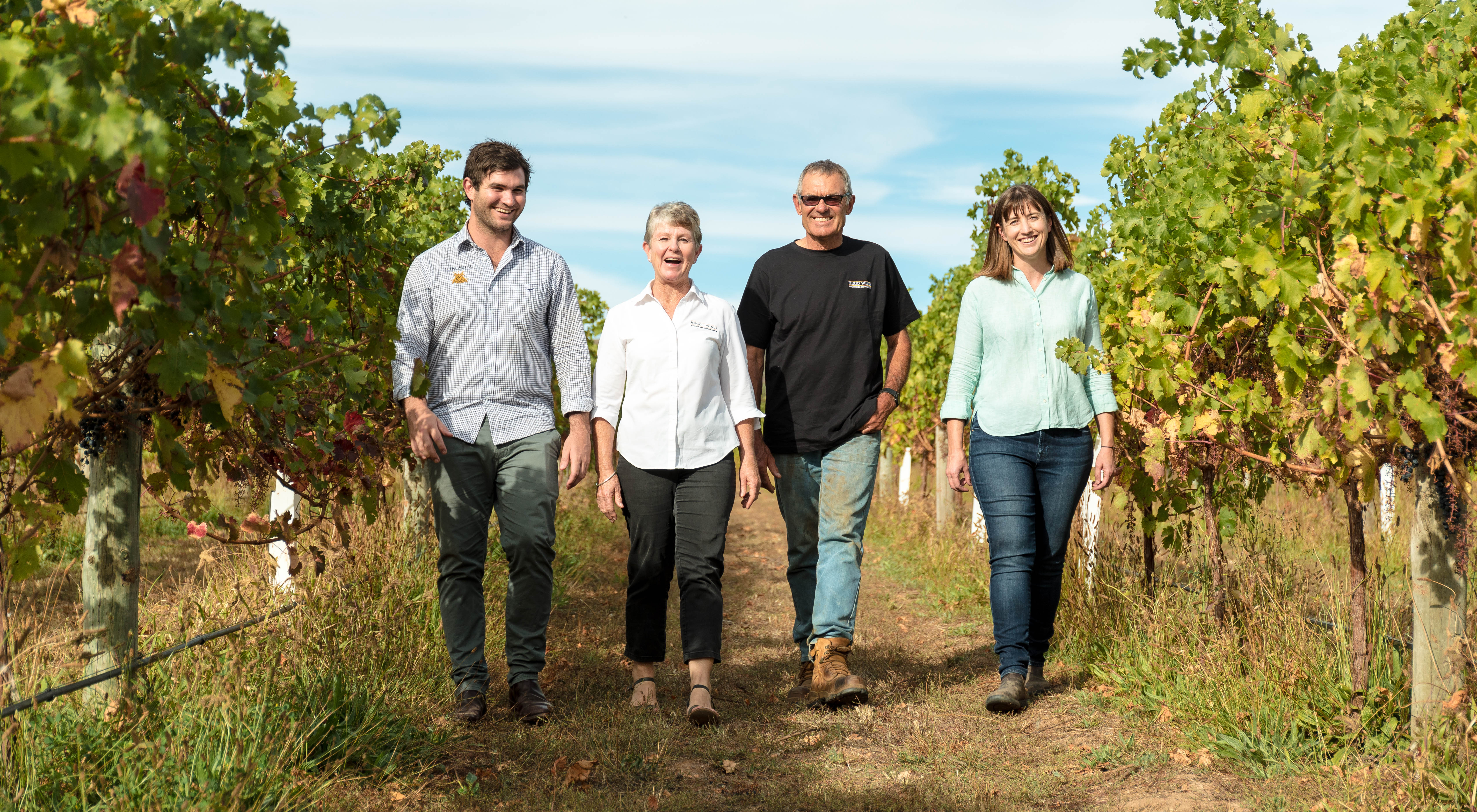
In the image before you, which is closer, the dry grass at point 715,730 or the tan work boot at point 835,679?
the dry grass at point 715,730

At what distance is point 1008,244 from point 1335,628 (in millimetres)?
1905

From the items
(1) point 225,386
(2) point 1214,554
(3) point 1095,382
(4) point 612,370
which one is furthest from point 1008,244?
(1) point 225,386

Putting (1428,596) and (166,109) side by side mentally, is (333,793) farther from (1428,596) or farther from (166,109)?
(1428,596)

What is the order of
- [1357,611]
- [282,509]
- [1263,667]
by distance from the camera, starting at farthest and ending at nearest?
1. [282,509]
2. [1263,667]
3. [1357,611]

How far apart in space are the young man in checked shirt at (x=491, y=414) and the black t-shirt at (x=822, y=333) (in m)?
0.90

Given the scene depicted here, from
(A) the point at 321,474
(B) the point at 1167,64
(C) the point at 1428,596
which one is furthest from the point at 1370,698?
(A) the point at 321,474

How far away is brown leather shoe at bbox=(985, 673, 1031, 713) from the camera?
4.46 metres

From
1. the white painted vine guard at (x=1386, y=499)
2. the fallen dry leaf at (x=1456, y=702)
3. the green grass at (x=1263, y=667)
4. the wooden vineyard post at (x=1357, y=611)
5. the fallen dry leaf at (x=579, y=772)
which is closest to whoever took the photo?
the fallen dry leaf at (x=1456, y=702)

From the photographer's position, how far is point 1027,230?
183 inches

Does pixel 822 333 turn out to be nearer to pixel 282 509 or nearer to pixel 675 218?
pixel 675 218

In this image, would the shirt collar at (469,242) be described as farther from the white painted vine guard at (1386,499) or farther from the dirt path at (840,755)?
the white painted vine guard at (1386,499)

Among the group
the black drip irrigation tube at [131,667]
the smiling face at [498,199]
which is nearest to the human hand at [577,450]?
the smiling face at [498,199]

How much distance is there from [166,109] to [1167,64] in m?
3.79

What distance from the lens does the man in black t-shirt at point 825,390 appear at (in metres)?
4.73
